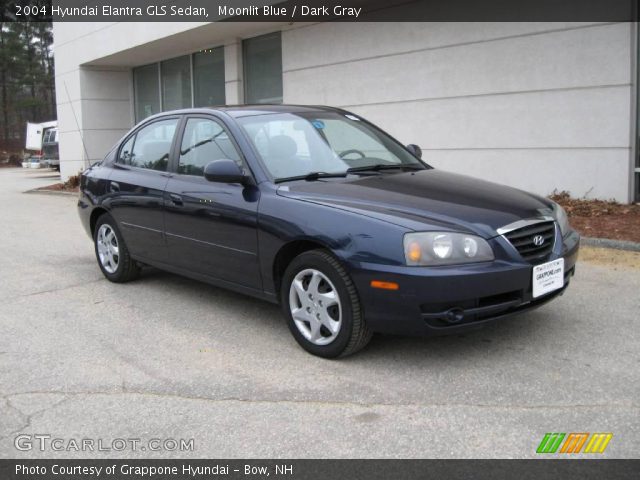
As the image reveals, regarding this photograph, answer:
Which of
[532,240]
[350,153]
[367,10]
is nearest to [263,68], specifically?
[367,10]

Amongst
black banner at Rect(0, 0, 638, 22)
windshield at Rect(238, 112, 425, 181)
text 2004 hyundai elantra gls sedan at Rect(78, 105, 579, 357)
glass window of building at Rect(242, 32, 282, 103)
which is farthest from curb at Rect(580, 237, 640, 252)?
glass window of building at Rect(242, 32, 282, 103)

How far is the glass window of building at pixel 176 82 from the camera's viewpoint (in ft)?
55.5

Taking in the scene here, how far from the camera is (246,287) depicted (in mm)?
4691

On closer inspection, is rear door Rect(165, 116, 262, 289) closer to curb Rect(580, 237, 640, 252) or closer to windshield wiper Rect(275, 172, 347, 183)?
windshield wiper Rect(275, 172, 347, 183)

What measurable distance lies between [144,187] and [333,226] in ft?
7.81

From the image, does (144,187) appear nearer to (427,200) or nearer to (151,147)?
(151,147)

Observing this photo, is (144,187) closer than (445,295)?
No

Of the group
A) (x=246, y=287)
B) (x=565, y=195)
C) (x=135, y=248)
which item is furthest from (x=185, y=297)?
A: (x=565, y=195)

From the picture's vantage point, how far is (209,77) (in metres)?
15.9

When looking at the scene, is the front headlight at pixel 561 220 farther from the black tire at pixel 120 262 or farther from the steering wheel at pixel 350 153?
the black tire at pixel 120 262

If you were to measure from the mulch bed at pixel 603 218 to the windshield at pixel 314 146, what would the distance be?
3234 millimetres

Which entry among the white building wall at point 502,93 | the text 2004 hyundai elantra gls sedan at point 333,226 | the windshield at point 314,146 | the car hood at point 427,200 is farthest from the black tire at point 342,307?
the white building wall at point 502,93

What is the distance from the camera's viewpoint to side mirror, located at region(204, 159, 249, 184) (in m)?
4.48
